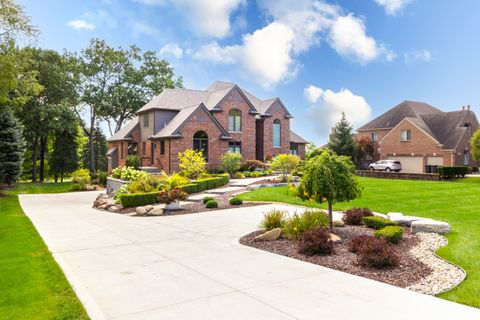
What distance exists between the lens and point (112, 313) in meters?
5.16

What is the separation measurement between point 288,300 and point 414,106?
182 feet

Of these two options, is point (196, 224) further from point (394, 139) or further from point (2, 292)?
point (394, 139)

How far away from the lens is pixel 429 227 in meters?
10.4

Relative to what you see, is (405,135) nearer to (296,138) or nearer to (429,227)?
(296,138)

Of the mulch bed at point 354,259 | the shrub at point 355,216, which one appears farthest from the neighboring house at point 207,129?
Result: the mulch bed at point 354,259

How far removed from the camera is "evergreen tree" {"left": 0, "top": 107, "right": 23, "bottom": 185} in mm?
28203

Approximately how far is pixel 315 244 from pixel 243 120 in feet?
96.5

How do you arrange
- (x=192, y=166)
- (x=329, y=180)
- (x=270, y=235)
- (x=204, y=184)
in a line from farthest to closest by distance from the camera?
(x=192, y=166), (x=204, y=184), (x=270, y=235), (x=329, y=180)

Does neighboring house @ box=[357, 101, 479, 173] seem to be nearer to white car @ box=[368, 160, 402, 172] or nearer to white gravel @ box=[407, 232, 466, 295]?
white car @ box=[368, 160, 402, 172]

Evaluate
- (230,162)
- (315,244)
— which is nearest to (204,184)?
(230,162)

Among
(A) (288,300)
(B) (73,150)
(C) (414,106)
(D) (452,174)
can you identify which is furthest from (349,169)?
(C) (414,106)

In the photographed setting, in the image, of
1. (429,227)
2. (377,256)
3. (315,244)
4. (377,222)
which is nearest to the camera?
(377,256)

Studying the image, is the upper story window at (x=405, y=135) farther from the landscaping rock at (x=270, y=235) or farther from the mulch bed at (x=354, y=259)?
the landscaping rock at (x=270, y=235)

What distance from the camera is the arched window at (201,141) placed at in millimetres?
31969
